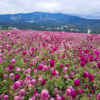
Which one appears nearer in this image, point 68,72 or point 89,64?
point 68,72

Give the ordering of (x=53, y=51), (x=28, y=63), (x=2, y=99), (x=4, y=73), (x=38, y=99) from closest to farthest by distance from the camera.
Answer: (x=38, y=99)
(x=2, y=99)
(x=4, y=73)
(x=28, y=63)
(x=53, y=51)

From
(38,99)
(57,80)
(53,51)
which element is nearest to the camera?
Result: (38,99)

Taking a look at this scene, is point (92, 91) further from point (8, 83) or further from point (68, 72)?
point (8, 83)

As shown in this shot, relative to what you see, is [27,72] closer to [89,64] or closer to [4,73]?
[4,73]

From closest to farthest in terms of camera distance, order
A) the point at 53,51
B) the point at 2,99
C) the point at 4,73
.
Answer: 1. the point at 2,99
2. the point at 4,73
3. the point at 53,51

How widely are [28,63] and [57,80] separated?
108cm

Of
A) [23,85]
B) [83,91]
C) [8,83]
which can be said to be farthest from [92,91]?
[8,83]

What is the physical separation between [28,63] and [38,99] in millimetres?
1433

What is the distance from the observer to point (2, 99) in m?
2.77

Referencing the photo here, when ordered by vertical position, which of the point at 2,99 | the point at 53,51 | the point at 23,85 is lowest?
the point at 2,99

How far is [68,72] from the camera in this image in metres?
3.61

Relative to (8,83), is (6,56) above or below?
above

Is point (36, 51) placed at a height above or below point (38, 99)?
above

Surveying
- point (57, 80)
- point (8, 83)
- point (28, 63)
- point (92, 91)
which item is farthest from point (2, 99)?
point (92, 91)
